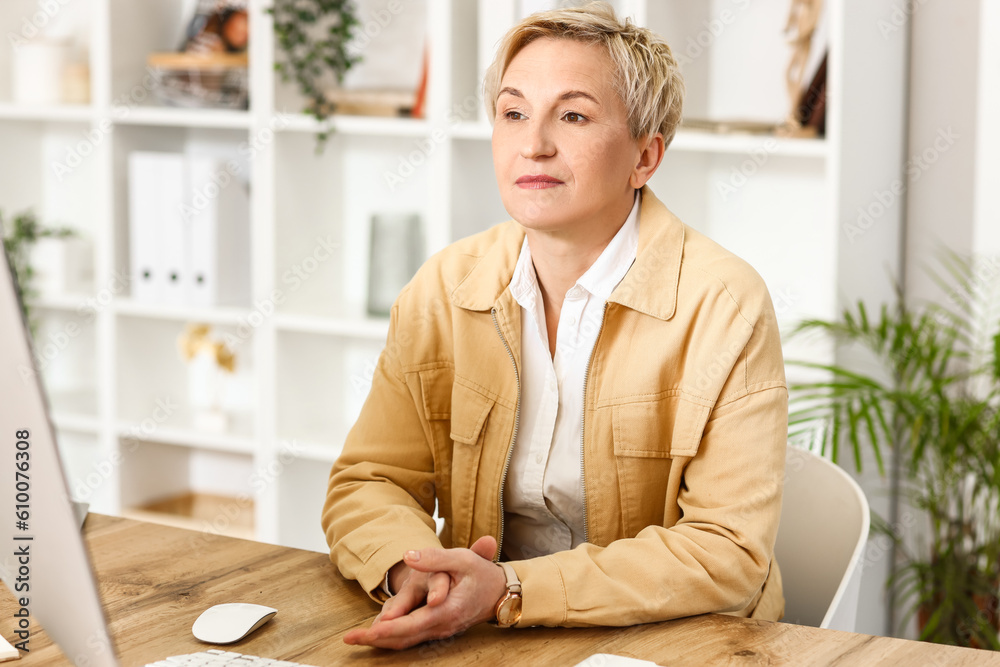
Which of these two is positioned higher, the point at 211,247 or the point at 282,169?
the point at 282,169

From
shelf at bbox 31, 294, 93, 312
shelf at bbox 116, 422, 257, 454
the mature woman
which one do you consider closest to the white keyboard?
the mature woman

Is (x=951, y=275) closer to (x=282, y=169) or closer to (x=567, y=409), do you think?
(x=567, y=409)

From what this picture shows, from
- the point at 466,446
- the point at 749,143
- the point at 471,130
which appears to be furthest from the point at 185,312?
the point at 466,446

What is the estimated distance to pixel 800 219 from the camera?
2.57 meters

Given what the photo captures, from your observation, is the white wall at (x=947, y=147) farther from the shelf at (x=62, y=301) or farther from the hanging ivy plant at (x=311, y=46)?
the shelf at (x=62, y=301)

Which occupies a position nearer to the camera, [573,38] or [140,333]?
[573,38]

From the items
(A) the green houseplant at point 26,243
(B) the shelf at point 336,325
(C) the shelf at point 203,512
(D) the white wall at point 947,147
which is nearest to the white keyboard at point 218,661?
(B) the shelf at point 336,325

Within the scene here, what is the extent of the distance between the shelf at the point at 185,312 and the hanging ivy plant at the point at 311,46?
53 cm

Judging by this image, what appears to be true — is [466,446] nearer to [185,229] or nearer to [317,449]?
[317,449]

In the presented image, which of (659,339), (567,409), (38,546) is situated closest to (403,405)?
(567,409)

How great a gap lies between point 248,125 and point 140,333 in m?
0.81

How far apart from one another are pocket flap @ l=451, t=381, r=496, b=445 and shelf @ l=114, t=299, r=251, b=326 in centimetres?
159

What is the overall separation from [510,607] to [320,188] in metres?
2.11

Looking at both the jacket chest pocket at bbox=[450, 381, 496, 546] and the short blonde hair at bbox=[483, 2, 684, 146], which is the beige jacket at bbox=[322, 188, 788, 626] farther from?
the short blonde hair at bbox=[483, 2, 684, 146]
